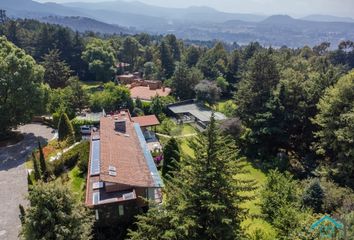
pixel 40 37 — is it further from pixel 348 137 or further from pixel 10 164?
pixel 348 137

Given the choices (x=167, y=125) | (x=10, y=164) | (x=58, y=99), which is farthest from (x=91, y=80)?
(x=10, y=164)

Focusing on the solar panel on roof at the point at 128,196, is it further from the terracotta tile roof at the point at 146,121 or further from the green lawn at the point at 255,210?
the terracotta tile roof at the point at 146,121

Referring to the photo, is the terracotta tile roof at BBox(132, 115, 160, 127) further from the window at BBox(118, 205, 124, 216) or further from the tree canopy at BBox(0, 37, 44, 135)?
the window at BBox(118, 205, 124, 216)

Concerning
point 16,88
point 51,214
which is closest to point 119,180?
point 51,214

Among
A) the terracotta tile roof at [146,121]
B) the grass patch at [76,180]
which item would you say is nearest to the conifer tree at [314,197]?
the grass patch at [76,180]

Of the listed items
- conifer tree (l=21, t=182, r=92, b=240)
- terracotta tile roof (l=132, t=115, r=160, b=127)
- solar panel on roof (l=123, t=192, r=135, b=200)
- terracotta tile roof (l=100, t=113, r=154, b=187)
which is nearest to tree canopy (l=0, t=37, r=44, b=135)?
terracotta tile roof (l=100, t=113, r=154, b=187)
